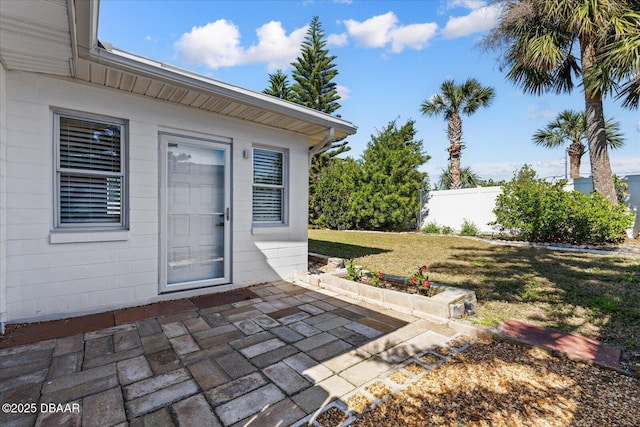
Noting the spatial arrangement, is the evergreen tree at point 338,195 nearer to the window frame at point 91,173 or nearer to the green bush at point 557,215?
the green bush at point 557,215

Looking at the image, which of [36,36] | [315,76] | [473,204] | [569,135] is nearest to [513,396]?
[36,36]

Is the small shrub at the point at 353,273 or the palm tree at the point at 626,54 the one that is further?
the palm tree at the point at 626,54

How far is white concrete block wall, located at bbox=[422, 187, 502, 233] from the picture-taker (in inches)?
425

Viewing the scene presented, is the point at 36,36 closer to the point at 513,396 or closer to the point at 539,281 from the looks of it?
the point at 513,396

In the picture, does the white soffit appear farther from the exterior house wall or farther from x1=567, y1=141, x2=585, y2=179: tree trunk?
x1=567, y1=141, x2=585, y2=179: tree trunk

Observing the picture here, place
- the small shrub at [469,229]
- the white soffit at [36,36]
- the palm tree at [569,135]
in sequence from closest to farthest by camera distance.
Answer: the white soffit at [36,36], the small shrub at [469,229], the palm tree at [569,135]

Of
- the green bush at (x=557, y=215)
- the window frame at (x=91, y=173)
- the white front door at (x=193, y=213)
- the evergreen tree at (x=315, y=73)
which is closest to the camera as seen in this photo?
the window frame at (x=91, y=173)

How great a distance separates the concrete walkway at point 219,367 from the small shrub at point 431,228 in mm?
9969

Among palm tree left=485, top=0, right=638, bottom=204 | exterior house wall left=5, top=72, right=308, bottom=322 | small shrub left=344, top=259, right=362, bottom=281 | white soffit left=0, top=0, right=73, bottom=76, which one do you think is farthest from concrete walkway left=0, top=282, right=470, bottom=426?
palm tree left=485, top=0, right=638, bottom=204

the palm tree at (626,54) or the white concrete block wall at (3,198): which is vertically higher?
the palm tree at (626,54)

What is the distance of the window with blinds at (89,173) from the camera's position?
120 inches

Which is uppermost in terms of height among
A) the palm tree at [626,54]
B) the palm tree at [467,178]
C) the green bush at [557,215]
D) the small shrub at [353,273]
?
the palm tree at [626,54]

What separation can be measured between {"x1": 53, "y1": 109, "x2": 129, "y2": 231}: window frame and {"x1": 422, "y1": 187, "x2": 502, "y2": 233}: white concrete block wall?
10350mm

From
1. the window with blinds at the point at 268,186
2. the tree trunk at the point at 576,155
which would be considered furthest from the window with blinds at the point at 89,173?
the tree trunk at the point at 576,155
